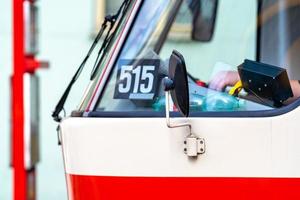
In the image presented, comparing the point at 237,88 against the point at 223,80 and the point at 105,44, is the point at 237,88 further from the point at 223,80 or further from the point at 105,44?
the point at 105,44

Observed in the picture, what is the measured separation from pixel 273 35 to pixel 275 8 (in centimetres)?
16

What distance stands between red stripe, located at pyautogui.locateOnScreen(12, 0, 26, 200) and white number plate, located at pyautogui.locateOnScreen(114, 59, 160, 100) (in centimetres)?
40

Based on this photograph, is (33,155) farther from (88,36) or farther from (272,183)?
(88,36)

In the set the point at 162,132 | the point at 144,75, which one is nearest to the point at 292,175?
the point at 162,132

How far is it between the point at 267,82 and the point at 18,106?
0.99 m

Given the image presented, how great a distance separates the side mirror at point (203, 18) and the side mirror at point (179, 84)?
1323 millimetres

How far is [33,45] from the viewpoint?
326 cm

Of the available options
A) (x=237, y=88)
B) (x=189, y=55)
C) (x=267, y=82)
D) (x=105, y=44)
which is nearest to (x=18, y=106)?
(x=105, y=44)

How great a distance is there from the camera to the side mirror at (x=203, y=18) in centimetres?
409

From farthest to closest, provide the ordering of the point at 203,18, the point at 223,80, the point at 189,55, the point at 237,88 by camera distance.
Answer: the point at 203,18 → the point at 189,55 → the point at 223,80 → the point at 237,88

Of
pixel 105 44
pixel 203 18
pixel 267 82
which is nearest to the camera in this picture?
pixel 267 82

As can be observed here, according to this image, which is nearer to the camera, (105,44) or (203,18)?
(105,44)

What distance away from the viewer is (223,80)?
3.12 m

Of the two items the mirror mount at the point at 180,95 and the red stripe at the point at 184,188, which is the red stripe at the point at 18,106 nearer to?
the red stripe at the point at 184,188
